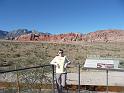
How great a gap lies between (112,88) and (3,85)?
163 inches

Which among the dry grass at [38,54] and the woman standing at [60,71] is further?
the dry grass at [38,54]

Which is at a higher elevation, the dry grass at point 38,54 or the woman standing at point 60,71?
the woman standing at point 60,71

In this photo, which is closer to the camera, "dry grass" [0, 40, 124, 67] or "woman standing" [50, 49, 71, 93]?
"woman standing" [50, 49, 71, 93]

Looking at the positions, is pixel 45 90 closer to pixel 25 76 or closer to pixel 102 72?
pixel 25 76

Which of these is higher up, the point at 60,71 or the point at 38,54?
the point at 60,71

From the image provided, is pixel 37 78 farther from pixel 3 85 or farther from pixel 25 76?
pixel 3 85

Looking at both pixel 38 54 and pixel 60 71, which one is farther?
pixel 38 54

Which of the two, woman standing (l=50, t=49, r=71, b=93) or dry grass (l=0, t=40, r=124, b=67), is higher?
woman standing (l=50, t=49, r=71, b=93)

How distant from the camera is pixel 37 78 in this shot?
417 inches

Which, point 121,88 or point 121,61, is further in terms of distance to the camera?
point 121,61

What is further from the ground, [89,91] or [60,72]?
[60,72]

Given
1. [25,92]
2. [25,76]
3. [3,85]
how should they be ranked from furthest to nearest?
[3,85] → [25,76] → [25,92]

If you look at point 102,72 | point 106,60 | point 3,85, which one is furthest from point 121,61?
point 3,85

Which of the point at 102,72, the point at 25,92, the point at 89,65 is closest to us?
the point at 25,92
